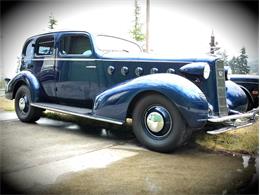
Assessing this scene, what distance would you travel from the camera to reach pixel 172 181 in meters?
2.70

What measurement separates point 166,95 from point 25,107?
125 inches

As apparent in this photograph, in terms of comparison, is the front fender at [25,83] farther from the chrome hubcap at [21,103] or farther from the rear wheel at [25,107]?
the chrome hubcap at [21,103]

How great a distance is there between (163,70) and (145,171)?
1592mm

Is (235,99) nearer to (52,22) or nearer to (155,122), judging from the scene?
(155,122)

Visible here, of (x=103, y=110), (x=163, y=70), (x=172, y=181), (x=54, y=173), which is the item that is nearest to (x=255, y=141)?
(x=163, y=70)

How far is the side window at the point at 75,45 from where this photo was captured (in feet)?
16.1

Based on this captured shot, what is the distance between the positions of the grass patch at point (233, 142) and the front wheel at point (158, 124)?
623 millimetres

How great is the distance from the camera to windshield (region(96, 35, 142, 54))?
4.82m

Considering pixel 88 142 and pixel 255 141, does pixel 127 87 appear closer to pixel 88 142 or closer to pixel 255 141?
pixel 88 142

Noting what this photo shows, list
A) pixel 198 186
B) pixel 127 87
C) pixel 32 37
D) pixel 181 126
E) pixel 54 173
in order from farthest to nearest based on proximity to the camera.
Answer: pixel 32 37 → pixel 127 87 → pixel 181 126 → pixel 54 173 → pixel 198 186

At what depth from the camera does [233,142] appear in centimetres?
402

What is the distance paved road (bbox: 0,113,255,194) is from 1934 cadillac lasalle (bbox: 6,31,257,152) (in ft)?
1.14

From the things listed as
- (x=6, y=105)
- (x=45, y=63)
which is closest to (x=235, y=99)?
(x=45, y=63)

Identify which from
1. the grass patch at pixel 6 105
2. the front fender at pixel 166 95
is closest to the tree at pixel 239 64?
the front fender at pixel 166 95
